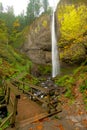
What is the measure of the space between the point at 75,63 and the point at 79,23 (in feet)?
38.9

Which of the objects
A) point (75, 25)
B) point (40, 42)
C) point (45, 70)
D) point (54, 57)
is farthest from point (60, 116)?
point (40, 42)

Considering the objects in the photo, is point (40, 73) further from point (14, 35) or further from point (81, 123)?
point (81, 123)

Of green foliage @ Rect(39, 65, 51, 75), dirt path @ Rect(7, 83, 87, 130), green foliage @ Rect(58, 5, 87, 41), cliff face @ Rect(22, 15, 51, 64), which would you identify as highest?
cliff face @ Rect(22, 15, 51, 64)

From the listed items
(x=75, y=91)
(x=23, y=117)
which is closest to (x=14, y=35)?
(x=75, y=91)

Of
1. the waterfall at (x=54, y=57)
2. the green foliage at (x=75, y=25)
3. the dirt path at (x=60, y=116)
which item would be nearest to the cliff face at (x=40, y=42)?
the waterfall at (x=54, y=57)

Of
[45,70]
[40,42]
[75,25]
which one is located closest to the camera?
[75,25]

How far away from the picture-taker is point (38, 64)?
32.8 m

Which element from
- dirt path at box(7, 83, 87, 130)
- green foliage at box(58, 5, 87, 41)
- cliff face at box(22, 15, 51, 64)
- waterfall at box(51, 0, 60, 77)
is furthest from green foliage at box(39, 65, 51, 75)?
dirt path at box(7, 83, 87, 130)

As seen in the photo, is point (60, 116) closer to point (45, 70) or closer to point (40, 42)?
point (45, 70)

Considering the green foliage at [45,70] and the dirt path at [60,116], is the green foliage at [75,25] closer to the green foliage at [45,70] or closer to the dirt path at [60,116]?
the dirt path at [60,116]

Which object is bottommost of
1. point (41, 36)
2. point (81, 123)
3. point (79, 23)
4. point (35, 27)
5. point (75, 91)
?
point (81, 123)

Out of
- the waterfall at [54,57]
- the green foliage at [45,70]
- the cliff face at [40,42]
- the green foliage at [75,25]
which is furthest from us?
the cliff face at [40,42]

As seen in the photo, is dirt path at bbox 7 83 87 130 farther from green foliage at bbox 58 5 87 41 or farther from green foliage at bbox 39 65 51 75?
green foliage at bbox 39 65 51 75

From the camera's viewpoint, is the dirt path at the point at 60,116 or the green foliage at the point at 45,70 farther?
the green foliage at the point at 45,70
